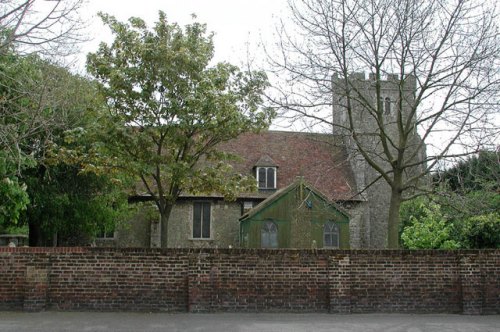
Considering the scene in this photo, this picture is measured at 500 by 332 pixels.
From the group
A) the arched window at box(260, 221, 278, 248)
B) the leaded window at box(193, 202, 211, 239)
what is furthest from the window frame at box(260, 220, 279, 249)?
the leaded window at box(193, 202, 211, 239)

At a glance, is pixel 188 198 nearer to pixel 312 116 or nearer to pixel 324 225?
pixel 324 225

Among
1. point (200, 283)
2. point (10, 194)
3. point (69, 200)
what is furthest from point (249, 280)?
point (69, 200)

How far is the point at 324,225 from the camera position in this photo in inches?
1037

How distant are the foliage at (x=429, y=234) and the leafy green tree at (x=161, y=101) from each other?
12.7 m

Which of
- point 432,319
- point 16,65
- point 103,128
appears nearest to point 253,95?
point 103,128

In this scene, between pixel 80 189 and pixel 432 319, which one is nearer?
pixel 432 319

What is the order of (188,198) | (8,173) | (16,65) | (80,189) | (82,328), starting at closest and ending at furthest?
(82,328) → (16,65) → (8,173) → (80,189) → (188,198)

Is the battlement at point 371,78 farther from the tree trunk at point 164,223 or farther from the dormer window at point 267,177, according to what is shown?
the dormer window at point 267,177

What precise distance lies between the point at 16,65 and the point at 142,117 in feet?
13.6

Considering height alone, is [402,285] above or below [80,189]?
below

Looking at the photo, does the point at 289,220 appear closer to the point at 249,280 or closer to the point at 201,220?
the point at 201,220

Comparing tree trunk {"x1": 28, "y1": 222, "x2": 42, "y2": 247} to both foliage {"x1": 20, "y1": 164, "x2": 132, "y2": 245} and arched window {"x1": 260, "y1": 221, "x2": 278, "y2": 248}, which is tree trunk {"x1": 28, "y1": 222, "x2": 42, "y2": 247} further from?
arched window {"x1": 260, "y1": 221, "x2": 278, "y2": 248}

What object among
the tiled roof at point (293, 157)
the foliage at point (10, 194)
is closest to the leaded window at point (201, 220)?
the tiled roof at point (293, 157)

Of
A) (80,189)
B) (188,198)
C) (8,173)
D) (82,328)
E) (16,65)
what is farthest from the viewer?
(188,198)
